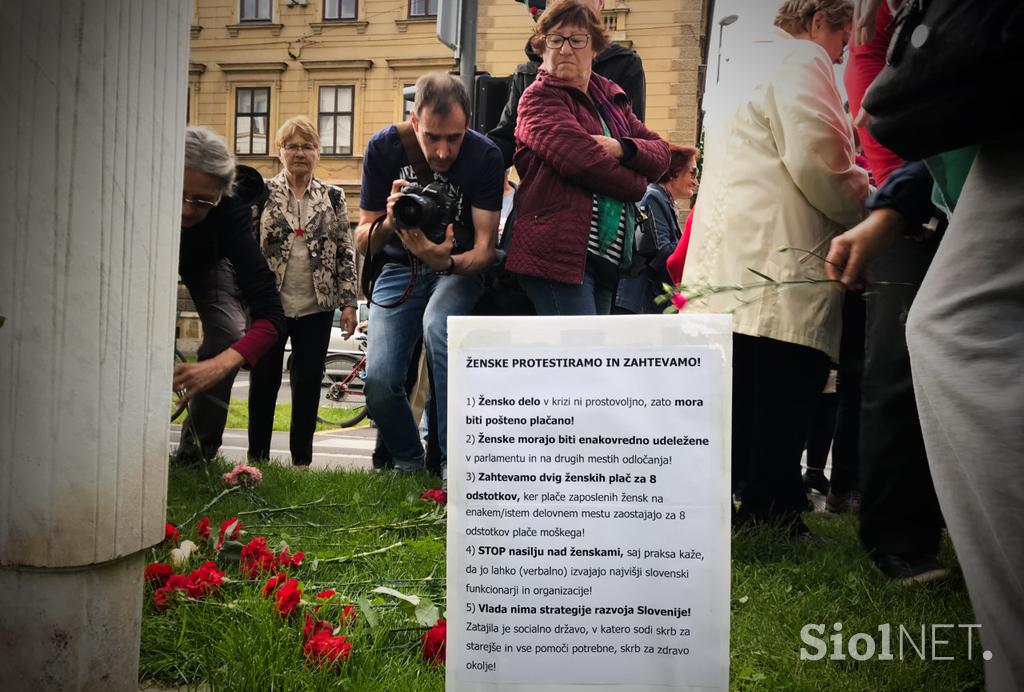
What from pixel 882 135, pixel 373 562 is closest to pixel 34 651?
pixel 373 562

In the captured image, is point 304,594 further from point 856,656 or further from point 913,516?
point 913,516

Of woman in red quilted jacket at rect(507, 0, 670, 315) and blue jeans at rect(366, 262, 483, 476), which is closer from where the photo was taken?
woman in red quilted jacket at rect(507, 0, 670, 315)

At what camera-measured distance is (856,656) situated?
2.16m

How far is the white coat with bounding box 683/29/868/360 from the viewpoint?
3141mm

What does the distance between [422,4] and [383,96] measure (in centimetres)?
262

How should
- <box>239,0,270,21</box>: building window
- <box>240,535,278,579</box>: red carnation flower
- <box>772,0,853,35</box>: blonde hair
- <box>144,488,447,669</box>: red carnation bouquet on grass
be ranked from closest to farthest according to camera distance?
<box>144,488,447,669</box>: red carnation bouquet on grass, <box>240,535,278,579</box>: red carnation flower, <box>772,0,853,35</box>: blonde hair, <box>239,0,270,21</box>: building window

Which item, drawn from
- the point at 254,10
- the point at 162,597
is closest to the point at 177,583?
the point at 162,597

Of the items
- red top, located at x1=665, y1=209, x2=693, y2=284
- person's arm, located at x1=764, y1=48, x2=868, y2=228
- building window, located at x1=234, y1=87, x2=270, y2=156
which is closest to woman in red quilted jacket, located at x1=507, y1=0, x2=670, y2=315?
red top, located at x1=665, y1=209, x2=693, y2=284

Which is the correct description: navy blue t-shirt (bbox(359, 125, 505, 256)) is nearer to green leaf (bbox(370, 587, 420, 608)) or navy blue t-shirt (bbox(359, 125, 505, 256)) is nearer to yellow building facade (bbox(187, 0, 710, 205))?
green leaf (bbox(370, 587, 420, 608))

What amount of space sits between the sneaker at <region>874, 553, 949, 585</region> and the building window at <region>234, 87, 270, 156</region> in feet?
63.0

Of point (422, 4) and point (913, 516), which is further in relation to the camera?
point (422, 4)

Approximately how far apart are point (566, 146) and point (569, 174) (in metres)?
0.11

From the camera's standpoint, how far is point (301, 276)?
5.24m

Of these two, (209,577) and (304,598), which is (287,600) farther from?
(209,577)
